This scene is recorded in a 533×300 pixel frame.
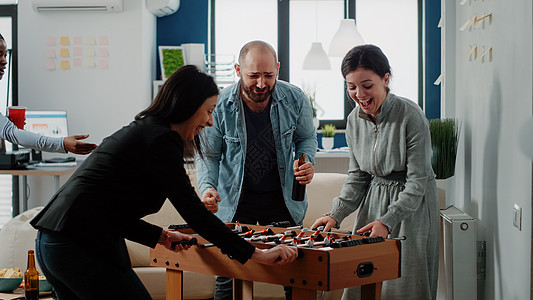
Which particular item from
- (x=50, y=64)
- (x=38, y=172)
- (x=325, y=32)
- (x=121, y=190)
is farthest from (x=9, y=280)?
(x=325, y=32)

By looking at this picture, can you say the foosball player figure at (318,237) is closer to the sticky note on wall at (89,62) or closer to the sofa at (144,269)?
the sofa at (144,269)

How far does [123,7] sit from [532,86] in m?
4.18

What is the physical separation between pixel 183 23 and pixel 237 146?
3710 millimetres

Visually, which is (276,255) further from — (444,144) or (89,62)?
(89,62)

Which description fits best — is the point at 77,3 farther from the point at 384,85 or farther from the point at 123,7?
the point at 384,85

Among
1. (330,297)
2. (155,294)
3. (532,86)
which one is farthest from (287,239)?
(155,294)

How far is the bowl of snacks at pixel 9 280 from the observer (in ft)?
10.2

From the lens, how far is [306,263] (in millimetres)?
2109

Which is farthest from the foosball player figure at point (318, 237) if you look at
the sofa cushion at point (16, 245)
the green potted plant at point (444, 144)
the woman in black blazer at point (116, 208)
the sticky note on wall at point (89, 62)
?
the sticky note on wall at point (89, 62)

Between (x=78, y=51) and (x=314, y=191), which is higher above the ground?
(x=78, y=51)

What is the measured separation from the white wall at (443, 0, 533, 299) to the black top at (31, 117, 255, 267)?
4.14ft

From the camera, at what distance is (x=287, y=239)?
239 cm

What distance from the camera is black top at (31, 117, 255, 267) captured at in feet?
6.23

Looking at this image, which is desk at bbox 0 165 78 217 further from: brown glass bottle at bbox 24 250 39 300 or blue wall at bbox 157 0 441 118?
brown glass bottle at bbox 24 250 39 300
